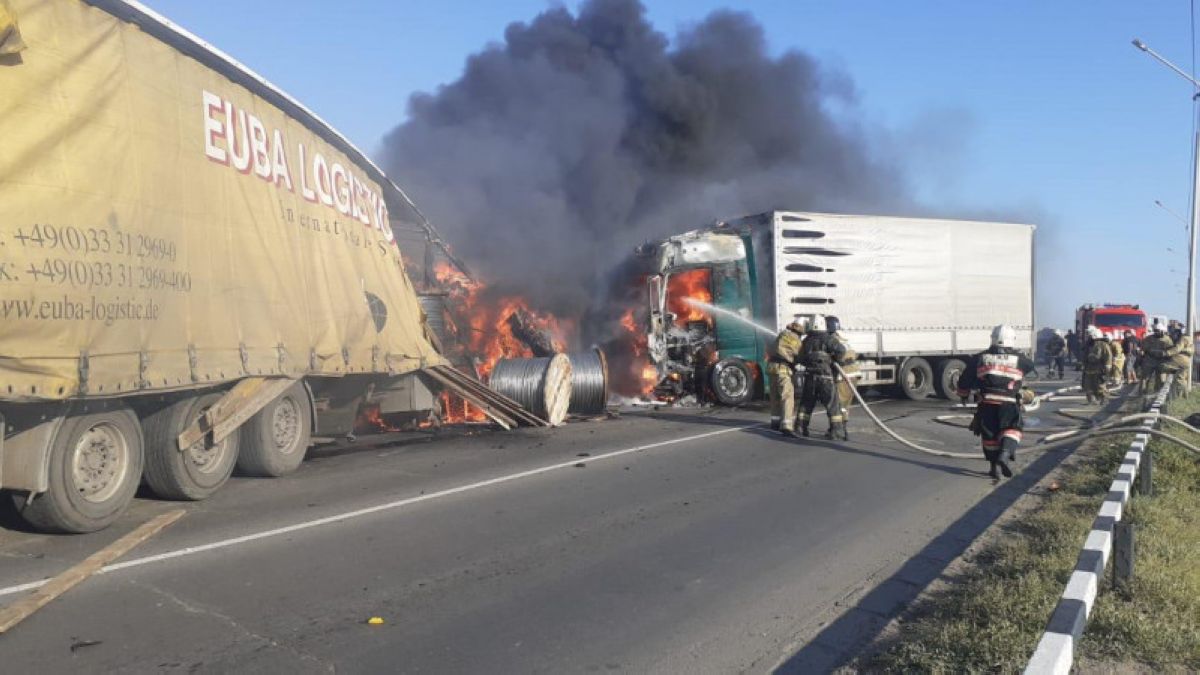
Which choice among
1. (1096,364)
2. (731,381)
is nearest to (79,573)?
(731,381)

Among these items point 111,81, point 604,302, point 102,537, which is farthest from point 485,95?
point 102,537

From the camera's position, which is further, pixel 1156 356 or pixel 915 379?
pixel 915 379

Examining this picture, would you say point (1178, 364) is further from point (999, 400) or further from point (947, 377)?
point (999, 400)

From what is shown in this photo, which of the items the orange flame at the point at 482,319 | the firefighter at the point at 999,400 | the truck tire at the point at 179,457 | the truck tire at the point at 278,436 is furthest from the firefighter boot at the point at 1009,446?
the orange flame at the point at 482,319

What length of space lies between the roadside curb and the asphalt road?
982 millimetres

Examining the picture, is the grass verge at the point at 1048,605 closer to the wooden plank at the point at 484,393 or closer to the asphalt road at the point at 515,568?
the asphalt road at the point at 515,568

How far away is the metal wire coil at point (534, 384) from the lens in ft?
Result: 40.5

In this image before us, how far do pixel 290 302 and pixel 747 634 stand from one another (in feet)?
18.5

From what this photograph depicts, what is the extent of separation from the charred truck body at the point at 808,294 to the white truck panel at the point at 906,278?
24 mm

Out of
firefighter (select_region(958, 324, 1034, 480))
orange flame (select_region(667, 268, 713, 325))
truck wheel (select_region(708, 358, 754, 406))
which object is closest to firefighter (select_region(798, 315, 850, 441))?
firefighter (select_region(958, 324, 1034, 480))

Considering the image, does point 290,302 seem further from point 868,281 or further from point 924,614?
point 868,281

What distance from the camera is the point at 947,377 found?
17438 mm

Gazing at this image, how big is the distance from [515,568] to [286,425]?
4.23 meters

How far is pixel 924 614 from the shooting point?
4527 millimetres
